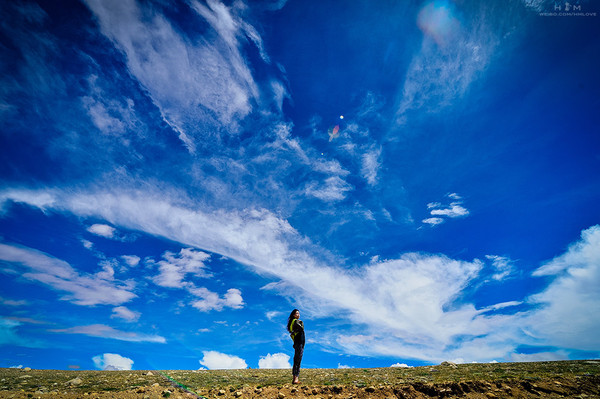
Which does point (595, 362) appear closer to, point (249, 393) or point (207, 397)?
point (249, 393)

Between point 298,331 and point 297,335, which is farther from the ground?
point 298,331

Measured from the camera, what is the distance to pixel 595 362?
667 inches

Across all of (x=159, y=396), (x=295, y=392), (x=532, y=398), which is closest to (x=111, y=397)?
(x=159, y=396)

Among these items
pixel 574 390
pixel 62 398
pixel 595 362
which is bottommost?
pixel 62 398

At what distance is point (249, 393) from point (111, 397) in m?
5.22

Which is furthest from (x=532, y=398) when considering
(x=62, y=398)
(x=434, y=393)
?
(x=62, y=398)

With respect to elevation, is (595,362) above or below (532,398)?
above

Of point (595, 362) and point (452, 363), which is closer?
point (595, 362)

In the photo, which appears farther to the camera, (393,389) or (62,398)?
(393,389)

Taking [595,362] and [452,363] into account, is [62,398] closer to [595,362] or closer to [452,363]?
[452,363]

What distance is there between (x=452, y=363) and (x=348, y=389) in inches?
541

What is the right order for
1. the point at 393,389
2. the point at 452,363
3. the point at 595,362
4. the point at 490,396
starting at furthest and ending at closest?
1. the point at 452,363
2. the point at 595,362
3. the point at 393,389
4. the point at 490,396

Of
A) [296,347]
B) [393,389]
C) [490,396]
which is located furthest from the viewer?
[296,347]

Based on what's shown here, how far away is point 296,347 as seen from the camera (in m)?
14.5
